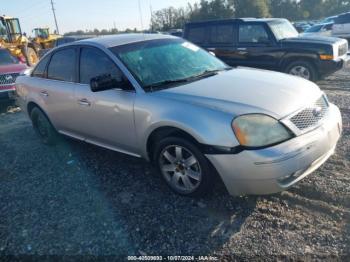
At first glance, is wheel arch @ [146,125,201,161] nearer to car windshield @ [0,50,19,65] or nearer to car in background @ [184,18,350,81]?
car in background @ [184,18,350,81]

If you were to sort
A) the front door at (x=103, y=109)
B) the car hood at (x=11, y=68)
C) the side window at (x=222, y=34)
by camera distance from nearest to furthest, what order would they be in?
the front door at (x=103, y=109) < the car hood at (x=11, y=68) < the side window at (x=222, y=34)

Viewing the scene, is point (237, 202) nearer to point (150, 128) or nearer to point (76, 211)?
point (150, 128)

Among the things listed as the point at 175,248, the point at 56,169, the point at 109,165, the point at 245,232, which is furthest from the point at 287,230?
the point at 56,169

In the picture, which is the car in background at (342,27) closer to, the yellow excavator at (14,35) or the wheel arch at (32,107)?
the wheel arch at (32,107)

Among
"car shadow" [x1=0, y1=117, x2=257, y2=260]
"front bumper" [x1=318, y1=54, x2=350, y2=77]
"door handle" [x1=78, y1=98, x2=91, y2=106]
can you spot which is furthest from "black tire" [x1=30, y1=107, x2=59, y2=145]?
"front bumper" [x1=318, y1=54, x2=350, y2=77]

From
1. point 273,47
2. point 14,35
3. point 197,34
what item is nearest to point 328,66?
point 273,47

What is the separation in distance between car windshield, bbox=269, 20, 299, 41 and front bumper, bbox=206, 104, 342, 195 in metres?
6.32

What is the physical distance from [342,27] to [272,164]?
1600 centimetres

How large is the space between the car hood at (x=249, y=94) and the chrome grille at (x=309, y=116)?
0.06 m

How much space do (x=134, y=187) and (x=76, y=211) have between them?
72cm

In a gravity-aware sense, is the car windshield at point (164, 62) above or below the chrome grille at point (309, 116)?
above

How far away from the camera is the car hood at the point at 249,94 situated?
317 centimetres

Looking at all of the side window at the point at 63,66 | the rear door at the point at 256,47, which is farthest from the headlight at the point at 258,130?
the rear door at the point at 256,47

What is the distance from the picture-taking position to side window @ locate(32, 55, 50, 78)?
531 centimetres
